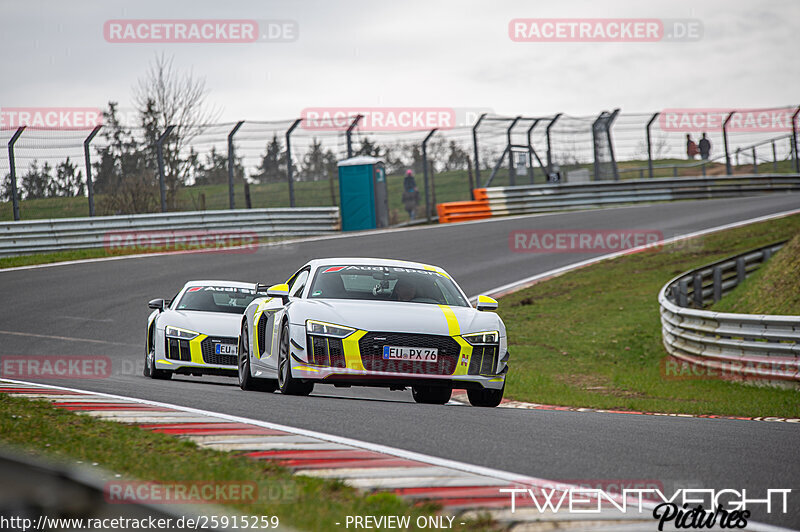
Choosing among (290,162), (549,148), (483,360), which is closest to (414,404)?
(483,360)

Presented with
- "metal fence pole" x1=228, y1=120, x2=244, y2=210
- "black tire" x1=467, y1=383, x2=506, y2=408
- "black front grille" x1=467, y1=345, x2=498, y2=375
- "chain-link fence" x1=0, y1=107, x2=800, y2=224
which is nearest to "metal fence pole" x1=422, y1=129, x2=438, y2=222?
"chain-link fence" x1=0, y1=107, x2=800, y2=224

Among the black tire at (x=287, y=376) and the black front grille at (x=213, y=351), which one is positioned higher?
the black tire at (x=287, y=376)

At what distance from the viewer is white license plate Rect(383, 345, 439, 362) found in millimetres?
8523

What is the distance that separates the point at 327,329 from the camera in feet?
28.2

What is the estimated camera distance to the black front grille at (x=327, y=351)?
335 inches

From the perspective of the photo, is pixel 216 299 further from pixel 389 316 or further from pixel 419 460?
pixel 419 460

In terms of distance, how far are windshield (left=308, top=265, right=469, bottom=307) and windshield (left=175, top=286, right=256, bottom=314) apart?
3.82 m

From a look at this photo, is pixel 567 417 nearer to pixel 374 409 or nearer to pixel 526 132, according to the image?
pixel 374 409

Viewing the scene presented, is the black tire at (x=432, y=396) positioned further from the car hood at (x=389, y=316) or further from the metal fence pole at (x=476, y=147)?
the metal fence pole at (x=476, y=147)

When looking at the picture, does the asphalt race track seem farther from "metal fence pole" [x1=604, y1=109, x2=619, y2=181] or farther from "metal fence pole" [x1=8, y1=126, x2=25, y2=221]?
"metal fence pole" [x1=604, y1=109, x2=619, y2=181]

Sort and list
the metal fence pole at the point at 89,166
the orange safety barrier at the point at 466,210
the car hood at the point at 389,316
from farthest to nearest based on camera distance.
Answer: the orange safety barrier at the point at 466,210 < the metal fence pole at the point at 89,166 < the car hood at the point at 389,316

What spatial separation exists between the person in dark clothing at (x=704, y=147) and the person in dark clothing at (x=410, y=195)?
10325mm

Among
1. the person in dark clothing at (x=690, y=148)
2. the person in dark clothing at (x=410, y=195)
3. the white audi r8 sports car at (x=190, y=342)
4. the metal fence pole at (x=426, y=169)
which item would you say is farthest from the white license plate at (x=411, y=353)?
the person in dark clothing at (x=690, y=148)

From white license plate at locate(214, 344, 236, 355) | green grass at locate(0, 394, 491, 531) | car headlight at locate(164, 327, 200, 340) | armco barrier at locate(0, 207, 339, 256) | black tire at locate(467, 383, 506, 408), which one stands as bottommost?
black tire at locate(467, 383, 506, 408)
